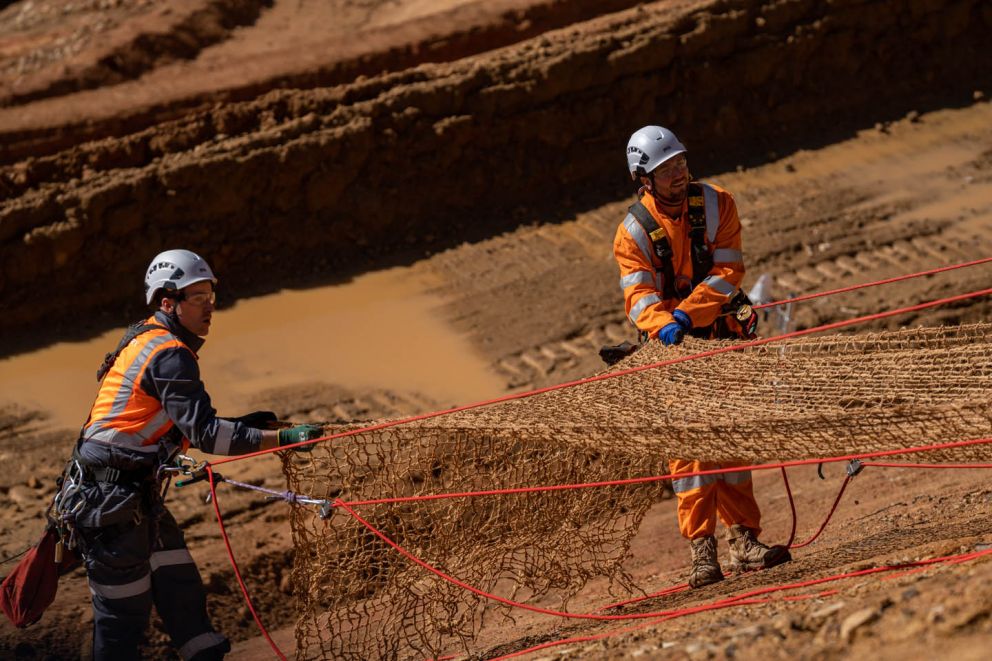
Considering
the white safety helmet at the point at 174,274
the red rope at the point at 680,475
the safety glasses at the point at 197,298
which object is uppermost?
the white safety helmet at the point at 174,274

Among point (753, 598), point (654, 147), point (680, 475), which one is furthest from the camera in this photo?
point (654, 147)

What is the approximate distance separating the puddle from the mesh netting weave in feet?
10.3

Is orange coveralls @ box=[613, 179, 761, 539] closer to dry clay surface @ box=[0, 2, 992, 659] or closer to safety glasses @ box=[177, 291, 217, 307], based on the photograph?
dry clay surface @ box=[0, 2, 992, 659]

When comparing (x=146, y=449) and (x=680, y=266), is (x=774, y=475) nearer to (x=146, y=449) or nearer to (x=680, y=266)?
(x=680, y=266)

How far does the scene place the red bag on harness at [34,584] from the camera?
5.12 metres

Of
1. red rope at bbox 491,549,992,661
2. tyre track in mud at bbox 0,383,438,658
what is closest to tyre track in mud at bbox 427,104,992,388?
tyre track in mud at bbox 0,383,438,658

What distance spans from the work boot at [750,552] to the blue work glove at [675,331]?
3.19ft

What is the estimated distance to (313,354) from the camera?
374 inches

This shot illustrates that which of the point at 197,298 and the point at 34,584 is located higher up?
the point at 197,298

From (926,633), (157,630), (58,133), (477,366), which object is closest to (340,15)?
(58,133)

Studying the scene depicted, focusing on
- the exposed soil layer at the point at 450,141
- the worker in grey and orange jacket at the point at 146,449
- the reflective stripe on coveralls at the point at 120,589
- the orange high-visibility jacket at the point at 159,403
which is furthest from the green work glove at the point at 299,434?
the exposed soil layer at the point at 450,141

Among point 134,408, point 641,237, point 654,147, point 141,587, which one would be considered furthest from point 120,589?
point 654,147

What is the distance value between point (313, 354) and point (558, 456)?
4262 millimetres

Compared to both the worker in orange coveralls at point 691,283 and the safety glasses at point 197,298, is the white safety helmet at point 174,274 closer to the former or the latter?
the safety glasses at point 197,298
